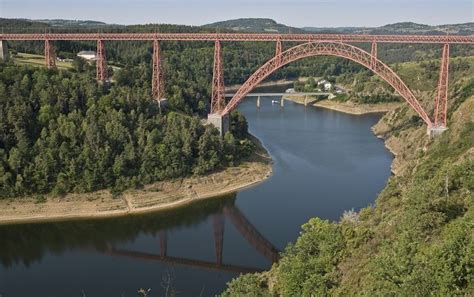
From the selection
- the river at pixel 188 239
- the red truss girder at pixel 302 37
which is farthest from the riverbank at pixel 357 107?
the red truss girder at pixel 302 37

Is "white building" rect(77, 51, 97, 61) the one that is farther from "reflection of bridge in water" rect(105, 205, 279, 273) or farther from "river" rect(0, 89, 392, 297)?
"reflection of bridge in water" rect(105, 205, 279, 273)

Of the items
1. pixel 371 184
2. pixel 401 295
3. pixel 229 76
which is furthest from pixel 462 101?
pixel 229 76

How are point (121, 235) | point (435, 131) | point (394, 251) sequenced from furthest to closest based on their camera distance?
point (435, 131) < point (121, 235) < point (394, 251)

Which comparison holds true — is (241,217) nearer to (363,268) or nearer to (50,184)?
(50,184)

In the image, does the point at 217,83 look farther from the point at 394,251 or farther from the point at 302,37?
the point at 394,251

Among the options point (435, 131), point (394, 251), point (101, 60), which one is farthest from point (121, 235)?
point (435, 131)

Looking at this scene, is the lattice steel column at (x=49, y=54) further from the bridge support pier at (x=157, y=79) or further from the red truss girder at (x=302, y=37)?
the bridge support pier at (x=157, y=79)

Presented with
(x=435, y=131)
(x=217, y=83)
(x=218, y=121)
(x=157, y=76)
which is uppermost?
(x=157, y=76)
